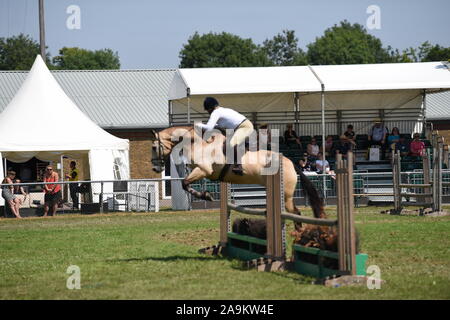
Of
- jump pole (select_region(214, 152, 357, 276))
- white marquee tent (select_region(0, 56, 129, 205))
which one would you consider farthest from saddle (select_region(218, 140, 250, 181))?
white marquee tent (select_region(0, 56, 129, 205))

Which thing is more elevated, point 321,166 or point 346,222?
point 321,166

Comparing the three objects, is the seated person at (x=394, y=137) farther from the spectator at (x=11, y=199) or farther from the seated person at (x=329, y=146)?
the spectator at (x=11, y=199)

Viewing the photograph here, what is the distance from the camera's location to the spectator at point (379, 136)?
30.0m

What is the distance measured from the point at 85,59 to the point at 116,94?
155 feet

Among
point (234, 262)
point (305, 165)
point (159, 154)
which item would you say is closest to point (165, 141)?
point (159, 154)

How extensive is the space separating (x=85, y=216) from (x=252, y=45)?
62.7m

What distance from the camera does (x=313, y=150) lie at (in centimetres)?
2870

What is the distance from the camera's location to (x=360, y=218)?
20422mm

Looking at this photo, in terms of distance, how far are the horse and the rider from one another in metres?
0.16

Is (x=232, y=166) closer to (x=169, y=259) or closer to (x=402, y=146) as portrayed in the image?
(x=169, y=259)

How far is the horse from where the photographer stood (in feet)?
39.8

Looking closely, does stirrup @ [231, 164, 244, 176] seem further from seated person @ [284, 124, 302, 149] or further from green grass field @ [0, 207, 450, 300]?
seated person @ [284, 124, 302, 149]

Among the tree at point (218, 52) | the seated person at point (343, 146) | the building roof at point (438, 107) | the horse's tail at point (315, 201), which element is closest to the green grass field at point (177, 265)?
the horse's tail at point (315, 201)

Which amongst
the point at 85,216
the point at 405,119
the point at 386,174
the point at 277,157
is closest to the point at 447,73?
the point at 405,119
